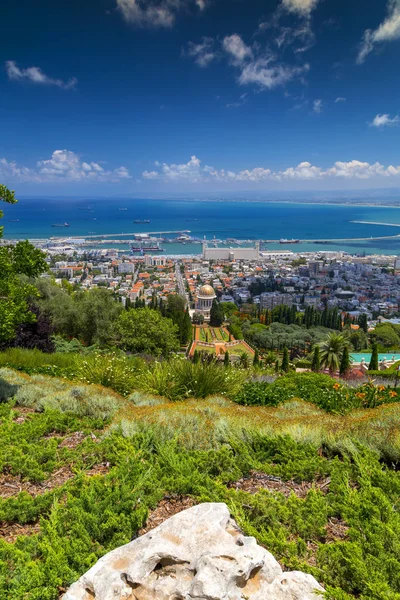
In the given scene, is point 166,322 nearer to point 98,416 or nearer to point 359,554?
point 98,416

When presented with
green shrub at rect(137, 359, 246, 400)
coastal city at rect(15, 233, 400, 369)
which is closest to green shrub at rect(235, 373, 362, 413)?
green shrub at rect(137, 359, 246, 400)

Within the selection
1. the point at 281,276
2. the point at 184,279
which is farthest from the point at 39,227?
the point at 281,276

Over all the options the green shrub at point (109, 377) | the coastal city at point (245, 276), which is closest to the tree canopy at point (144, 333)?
the green shrub at point (109, 377)

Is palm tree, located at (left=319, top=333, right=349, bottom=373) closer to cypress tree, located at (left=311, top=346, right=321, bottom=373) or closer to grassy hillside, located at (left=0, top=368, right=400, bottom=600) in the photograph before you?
cypress tree, located at (left=311, top=346, right=321, bottom=373)

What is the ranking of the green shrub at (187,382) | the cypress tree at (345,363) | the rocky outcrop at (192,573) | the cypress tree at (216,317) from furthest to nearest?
the cypress tree at (216,317)
the cypress tree at (345,363)
the green shrub at (187,382)
the rocky outcrop at (192,573)

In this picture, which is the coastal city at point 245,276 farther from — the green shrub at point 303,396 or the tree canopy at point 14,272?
the tree canopy at point 14,272

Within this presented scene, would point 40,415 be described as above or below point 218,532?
below
